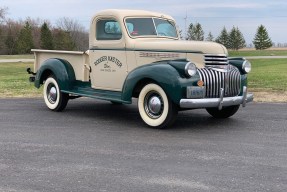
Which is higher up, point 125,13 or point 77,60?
point 125,13

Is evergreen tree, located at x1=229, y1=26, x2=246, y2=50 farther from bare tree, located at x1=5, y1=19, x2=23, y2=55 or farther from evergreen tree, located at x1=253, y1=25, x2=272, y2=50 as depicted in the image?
bare tree, located at x1=5, y1=19, x2=23, y2=55

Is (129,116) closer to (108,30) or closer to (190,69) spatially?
(108,30)

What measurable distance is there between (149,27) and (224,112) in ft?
7.25

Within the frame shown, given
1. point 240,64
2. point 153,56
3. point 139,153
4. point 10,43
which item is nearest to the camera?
point 139,153

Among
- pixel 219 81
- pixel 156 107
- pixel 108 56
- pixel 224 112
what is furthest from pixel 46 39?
pixel 219 81

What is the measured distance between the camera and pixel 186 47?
7570mm

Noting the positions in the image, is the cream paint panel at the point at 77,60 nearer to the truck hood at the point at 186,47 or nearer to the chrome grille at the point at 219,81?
the truck hood at the point at 186,47

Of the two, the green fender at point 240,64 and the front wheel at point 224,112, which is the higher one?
the green fender at point 240,64

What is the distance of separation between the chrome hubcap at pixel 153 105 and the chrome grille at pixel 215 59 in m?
1.01

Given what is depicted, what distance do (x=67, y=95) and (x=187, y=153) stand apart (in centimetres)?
441

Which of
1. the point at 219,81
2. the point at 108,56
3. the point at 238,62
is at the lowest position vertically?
the point at 219,81

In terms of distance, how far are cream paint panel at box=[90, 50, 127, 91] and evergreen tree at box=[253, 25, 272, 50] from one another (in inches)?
3812

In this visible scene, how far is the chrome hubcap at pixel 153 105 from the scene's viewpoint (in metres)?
7.43

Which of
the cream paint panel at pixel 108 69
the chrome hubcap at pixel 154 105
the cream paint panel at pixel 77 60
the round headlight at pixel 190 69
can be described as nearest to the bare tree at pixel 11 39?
the cream paint panel at pixel 77 60
